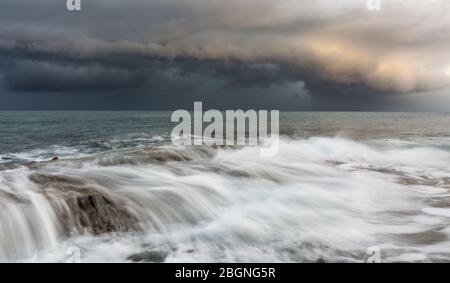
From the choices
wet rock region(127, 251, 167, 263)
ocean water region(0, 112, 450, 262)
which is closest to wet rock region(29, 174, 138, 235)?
ocean water region(0, 112, 450, 262)

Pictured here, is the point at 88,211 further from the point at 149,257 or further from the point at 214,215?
the point at 214,215

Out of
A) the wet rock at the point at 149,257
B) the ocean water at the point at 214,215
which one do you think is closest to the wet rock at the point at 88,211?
the ocean water at the point at 214,215

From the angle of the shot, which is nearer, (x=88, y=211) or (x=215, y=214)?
(x=88, y=211)

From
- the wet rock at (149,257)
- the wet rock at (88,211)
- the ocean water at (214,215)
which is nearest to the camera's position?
the wet rock at (149,257)

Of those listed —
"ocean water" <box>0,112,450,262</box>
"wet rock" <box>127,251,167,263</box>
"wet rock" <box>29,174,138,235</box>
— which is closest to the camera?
"wet rock" <box>127,251,167,263</box>

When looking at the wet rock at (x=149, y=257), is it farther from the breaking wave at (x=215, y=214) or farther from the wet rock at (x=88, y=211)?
the wet rock at (x=88, y=211)

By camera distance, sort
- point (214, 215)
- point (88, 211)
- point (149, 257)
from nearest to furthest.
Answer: point (149, 257) → point (88, 211) → point (214, 215)

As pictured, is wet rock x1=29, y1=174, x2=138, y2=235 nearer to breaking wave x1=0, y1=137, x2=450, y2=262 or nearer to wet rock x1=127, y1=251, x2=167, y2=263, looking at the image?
breaking wave x1=0, y1=137, x2=450, y2=262

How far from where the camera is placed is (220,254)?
6.62 meters

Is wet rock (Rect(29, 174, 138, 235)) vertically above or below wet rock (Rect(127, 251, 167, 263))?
above

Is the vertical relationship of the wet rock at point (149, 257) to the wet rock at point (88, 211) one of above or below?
below

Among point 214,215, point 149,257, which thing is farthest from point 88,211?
point 214,215
